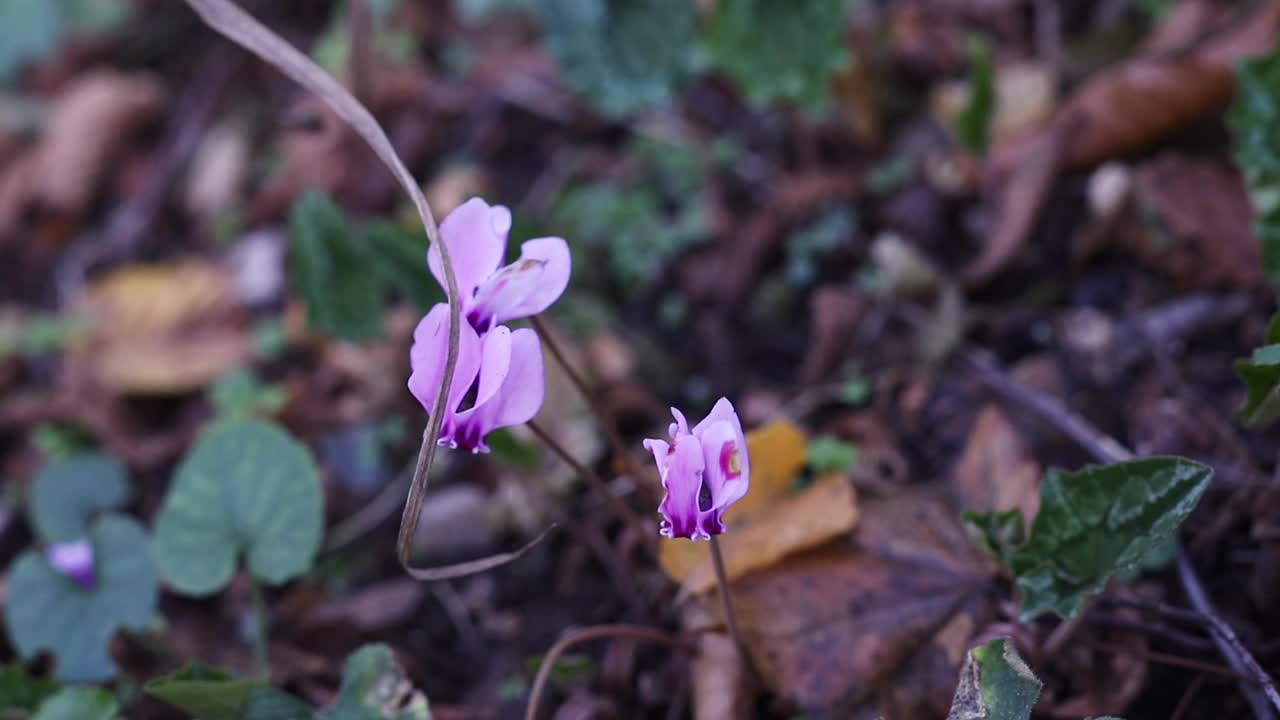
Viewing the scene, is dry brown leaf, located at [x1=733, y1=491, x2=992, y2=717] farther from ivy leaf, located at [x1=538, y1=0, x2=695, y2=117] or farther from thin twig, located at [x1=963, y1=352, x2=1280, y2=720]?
ivy leaf, located at [x1=538, y1=0, x2=695, y2=117]

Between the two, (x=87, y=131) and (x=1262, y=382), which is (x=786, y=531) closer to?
(x=1262, y=382)

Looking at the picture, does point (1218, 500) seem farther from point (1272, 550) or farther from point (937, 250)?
point (937, 250)

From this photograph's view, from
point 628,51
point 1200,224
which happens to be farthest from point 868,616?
point 628,51

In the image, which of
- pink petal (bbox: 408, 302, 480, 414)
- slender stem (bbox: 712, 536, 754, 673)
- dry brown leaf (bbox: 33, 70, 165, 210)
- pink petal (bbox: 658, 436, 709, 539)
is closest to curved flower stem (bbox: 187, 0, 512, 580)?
pink petal (bbox: 408, 302, 480, 414)

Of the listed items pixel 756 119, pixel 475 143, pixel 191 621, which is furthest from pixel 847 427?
pixel 475 143

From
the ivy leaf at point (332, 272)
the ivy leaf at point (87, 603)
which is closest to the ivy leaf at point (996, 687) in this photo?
the ivy leaf at point (87, 603)

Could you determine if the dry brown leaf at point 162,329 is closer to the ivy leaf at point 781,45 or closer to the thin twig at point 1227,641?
Result: the ivy leaf at point 781,45
